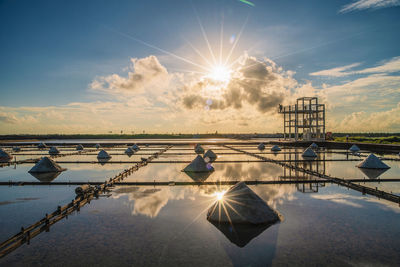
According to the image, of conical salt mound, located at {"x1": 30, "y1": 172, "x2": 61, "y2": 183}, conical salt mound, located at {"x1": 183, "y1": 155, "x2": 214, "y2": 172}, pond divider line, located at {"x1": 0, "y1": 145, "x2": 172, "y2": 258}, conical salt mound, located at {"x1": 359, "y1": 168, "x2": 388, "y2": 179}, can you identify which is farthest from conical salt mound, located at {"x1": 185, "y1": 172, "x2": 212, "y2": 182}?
conical salt mound, located at {"x1": 359, "y1": 168, "x2": 388, "y2": 179}

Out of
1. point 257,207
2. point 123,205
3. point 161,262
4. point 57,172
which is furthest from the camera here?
point 57,172

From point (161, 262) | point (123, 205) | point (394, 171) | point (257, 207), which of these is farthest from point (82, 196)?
point (394, 171)

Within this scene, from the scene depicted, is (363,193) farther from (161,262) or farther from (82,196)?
(82,196)

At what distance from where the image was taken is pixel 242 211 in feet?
36.3

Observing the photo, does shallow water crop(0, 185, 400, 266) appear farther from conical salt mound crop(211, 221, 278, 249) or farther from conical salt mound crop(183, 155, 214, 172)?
conical salt mound crop(183, 155, 214, 172)

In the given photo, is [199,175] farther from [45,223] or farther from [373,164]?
[373,164]

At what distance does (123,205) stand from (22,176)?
55.4ft

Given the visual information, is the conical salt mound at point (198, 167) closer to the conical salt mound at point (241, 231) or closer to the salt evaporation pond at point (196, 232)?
the salt evaporation pond at point (196, 232)

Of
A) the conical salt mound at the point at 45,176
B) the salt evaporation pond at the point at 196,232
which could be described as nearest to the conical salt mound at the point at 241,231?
the salt evaporation pond at the point at 196,232

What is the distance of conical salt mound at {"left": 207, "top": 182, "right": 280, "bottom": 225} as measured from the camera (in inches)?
429

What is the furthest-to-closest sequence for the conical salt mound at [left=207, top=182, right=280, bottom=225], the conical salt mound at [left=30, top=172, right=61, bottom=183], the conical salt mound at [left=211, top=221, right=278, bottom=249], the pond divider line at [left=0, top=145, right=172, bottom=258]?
the conical salt mound at [left=30, top=172, right=61, bottom=183]
the conical salt mound at [left=207, top=182, right=280, bottom=225]
the conical salt mound at [left=211, top=221, right=278, bottom=249]
the pond divider line at [left=0, top=145, right=172, bottom=258]

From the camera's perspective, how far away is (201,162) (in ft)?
83.3

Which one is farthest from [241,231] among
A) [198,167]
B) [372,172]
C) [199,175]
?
[372,172]

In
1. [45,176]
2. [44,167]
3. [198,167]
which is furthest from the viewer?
[44,167]
